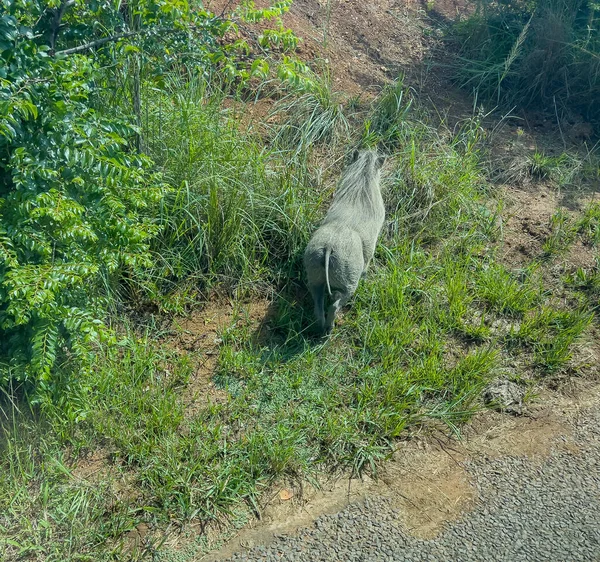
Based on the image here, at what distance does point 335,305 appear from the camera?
4.38 meters

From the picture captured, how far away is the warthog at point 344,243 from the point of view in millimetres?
4301

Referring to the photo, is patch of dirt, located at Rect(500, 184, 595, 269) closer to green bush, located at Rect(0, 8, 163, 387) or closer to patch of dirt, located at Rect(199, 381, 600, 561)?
patch of dirt, located at Rect(199, 381, 600, 561)

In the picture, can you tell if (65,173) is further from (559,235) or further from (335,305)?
(559,235)

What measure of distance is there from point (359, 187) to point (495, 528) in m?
2.59

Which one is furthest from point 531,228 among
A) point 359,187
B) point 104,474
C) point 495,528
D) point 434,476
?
point 104,474

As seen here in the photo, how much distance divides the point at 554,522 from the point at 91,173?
127 inches

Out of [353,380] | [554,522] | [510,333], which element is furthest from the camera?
[510,333]

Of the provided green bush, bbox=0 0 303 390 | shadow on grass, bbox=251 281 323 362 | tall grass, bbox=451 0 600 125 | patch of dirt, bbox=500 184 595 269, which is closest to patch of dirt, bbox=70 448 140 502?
green bush, bbox=0 0 303 390

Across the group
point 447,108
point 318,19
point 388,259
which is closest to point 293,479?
point 388,259

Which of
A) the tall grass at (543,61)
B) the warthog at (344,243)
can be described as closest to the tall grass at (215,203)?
the warthog at (344,243)

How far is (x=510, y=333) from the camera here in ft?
15.3

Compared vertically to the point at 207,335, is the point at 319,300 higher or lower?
higher

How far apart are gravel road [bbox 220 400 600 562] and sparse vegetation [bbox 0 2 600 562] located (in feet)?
1.09

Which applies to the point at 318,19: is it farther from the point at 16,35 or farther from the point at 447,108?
the point at 16,35
